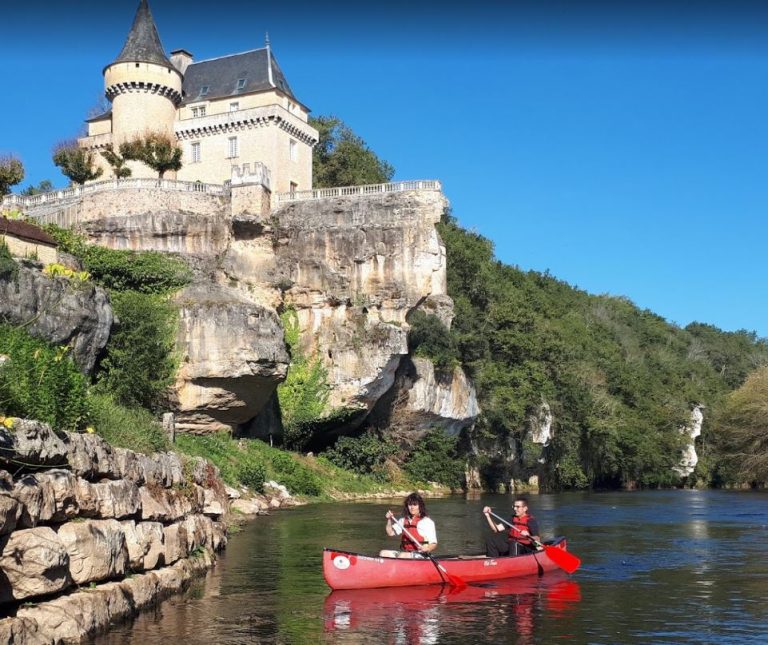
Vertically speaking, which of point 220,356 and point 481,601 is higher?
point 220,356

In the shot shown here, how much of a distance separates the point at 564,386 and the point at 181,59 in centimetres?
3162

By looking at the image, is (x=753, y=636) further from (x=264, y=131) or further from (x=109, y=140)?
(x=109, y=140)

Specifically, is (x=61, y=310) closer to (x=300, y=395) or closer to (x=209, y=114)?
(x=300, y=395)

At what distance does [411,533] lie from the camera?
52.4 ft

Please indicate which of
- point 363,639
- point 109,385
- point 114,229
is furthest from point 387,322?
point 363,639

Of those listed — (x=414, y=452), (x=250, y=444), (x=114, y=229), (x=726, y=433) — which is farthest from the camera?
(x=726, y=433)

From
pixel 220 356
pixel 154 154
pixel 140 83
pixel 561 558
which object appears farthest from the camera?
pixel 140 83

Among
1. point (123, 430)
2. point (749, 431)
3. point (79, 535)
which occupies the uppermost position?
point (749, 431)

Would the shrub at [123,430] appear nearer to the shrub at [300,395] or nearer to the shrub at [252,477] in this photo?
the shrub at [252,477]

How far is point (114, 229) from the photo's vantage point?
1607 inches

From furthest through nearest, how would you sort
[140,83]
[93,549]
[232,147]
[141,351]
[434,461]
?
[232,147] < [140,83] < [434,461] < [141,351] < [93,549]

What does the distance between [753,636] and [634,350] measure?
7090cm

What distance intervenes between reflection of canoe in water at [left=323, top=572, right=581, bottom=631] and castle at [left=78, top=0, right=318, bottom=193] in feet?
111

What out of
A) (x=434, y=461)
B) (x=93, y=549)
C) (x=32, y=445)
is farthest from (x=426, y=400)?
(x=32, y=445)
